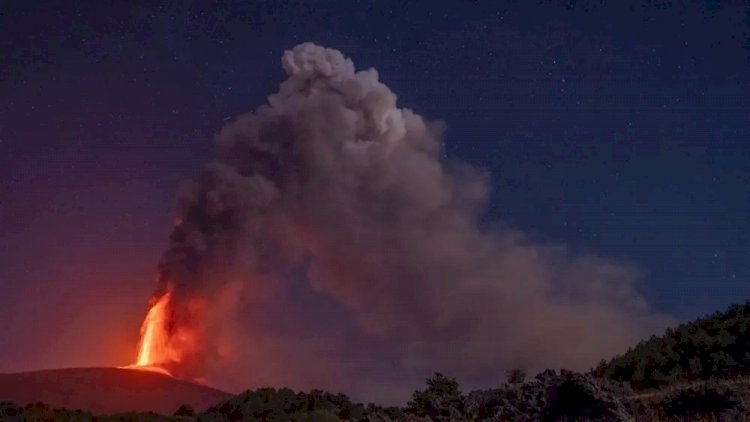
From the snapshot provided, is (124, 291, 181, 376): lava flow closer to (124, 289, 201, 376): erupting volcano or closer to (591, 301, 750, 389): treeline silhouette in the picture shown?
(124, 289, 201, 376): erupting volcano

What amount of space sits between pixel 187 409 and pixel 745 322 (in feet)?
56.4

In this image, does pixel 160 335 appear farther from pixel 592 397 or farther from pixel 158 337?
pixel 592 397

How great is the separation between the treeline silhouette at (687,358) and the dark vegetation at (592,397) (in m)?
0.03

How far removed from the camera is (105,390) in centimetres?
7044

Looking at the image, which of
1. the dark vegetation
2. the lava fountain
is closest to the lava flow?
the lava fountain

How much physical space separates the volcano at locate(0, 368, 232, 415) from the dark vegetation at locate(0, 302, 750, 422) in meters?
46.0

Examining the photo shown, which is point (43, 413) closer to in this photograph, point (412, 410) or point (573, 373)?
point (412, 410)

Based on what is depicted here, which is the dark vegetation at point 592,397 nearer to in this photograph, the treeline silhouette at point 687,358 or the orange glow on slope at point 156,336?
the treeline silhouette at point 687,358

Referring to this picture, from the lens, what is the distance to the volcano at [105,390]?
6581 centimetres

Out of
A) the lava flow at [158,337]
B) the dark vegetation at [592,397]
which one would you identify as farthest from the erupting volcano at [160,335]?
the dark vegetation at [592,397]

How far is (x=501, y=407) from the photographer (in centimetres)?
1558

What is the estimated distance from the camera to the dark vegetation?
13297 mm

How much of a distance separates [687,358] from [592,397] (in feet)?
34.4

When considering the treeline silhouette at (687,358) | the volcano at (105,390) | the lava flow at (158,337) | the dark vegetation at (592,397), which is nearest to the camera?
the dark vegetation at (592,397)
